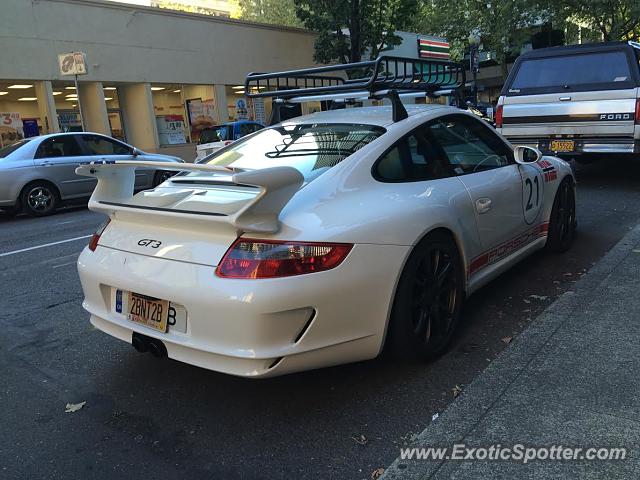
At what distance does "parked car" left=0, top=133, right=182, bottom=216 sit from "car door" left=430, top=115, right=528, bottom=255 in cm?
666

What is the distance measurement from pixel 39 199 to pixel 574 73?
9.25 m

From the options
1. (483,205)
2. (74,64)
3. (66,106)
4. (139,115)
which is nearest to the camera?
(483,205)

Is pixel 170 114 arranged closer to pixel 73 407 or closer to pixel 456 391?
pixel 73 407

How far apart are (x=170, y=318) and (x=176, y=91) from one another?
61.7ft

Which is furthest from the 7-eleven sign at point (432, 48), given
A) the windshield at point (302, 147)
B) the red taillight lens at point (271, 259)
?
the red taillight lens at point (271, 259)

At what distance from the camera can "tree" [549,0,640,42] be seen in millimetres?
18688

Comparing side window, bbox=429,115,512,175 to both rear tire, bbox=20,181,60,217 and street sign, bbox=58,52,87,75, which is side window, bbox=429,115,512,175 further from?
street sign, bbox=58,52,87,75

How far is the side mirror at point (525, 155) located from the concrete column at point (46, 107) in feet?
51.1

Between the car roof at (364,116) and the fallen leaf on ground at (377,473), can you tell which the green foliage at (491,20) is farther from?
the fallen leaf on ground at (377,473)

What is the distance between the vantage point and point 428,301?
3.21m

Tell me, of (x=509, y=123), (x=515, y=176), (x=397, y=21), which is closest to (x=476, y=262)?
(x=515, y=176)

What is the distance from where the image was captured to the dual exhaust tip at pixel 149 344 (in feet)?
9.25

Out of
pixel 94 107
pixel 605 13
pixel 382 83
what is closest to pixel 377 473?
pixel 382 83

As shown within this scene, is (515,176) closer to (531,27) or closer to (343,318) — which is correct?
(343,318)
